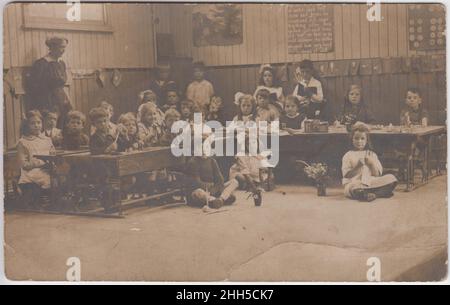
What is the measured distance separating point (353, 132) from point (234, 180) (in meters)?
0.71

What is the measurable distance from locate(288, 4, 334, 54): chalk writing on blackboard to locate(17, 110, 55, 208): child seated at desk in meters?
1.46

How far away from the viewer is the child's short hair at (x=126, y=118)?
140 inches

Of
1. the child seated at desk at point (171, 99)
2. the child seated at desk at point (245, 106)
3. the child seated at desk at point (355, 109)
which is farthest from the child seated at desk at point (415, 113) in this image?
the child seated at desk at point (171, 99)

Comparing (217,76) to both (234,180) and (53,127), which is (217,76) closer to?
(234,180)

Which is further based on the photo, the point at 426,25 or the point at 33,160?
the point at 33,160

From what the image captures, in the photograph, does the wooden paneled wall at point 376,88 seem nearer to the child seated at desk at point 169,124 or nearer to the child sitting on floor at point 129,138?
the child seated at desk at point 169,124

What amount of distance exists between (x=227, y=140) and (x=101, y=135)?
703mm

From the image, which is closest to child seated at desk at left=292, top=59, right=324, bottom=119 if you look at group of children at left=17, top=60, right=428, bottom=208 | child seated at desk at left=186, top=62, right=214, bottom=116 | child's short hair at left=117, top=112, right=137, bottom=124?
group of children at left=17, top=60, right=428, bottom=208

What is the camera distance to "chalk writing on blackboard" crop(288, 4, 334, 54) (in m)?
3.51

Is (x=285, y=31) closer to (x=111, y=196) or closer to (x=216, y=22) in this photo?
(x=216, y=22)

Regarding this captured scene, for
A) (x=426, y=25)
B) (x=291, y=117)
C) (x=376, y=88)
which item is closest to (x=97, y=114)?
(x=291, y=117)

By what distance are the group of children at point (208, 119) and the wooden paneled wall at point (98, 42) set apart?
0.58ft

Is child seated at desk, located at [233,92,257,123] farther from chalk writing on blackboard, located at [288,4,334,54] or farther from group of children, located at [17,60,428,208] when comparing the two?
chalk writing on blackboard, located at [288,4,334,54]

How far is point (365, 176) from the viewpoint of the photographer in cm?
356
